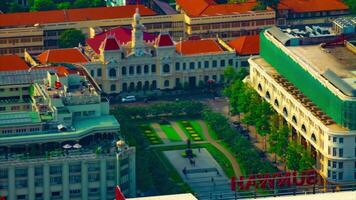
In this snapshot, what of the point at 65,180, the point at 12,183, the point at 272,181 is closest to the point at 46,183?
the point at 65,180

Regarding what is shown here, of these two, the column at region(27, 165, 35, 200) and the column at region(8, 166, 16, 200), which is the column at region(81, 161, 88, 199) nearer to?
the column at region(27, 165, 35, 200)

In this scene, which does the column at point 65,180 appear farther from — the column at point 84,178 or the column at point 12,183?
the column at point 12,183

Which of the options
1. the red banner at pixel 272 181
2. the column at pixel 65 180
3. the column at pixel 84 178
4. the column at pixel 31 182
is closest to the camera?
the red banner at pixel 272 181

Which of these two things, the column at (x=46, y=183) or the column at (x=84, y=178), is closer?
the column at (x=46, y=183)

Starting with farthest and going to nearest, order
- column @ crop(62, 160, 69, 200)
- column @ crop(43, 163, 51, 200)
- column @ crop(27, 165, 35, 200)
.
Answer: column @ crop(62, 160, 69, 200) → column @ crop(43, 163, 51, 200) → column @ crop(27, 165, 35, 200)

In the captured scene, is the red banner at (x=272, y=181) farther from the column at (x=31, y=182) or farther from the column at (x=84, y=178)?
the column at (x=31, y=182)

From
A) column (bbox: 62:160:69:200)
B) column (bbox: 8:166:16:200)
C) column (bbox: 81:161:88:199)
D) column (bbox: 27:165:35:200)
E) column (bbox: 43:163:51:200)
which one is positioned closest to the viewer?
column (bbox: 8:166:16:200)

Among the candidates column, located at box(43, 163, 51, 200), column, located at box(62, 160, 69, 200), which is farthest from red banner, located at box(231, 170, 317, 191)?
column, located at box(43, 163, 51, 200)

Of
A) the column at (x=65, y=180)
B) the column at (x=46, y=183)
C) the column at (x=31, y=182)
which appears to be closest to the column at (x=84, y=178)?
the column at (x=65, y=180)

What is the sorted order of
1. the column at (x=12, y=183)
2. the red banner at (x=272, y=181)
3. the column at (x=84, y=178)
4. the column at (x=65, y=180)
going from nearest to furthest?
the red banner at (x=272, y=181), the column at (x=12, y=183), the column at (x=65, y=180), the column at (x=84, y=178)

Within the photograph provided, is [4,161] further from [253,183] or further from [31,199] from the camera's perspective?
[253,183]

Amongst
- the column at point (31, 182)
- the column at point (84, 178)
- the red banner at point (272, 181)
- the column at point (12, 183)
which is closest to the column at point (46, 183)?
the column at point (31, 182)
